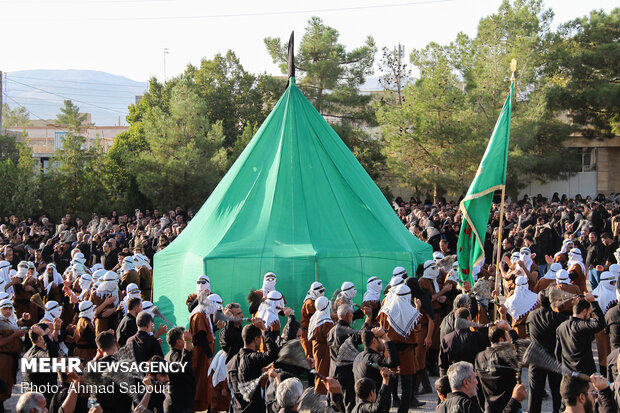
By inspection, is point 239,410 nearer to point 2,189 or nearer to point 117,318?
point 117,318

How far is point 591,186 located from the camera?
32.7 metres

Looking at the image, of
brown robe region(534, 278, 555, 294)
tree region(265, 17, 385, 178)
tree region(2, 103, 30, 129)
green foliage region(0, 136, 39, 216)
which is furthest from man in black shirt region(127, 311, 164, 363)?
tree region(2, 103, 30, 129)

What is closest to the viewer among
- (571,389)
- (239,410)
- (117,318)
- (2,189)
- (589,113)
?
(571,389)

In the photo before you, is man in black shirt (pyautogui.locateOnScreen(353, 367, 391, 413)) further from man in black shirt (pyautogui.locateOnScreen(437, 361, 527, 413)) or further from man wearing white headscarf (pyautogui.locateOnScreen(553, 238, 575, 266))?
man wearing white headscarf (pyautogui.locateOnScreen(553, 238, 575, 266))

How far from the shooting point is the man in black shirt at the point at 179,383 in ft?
19.2

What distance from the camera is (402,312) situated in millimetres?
7496

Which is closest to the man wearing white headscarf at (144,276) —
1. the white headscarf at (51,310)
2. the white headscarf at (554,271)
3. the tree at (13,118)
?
the white headscarf at (51,310)

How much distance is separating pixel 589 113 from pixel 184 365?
27326mm

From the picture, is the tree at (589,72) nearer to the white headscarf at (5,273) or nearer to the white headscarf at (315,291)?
the white headscarf at (315,291)

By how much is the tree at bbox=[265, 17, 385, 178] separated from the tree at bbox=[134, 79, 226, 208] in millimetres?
5271

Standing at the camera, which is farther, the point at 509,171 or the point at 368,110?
the point at 368,110

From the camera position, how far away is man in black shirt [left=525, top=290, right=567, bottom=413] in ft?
23.0

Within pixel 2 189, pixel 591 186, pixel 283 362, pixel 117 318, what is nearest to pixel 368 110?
pixel 591 186

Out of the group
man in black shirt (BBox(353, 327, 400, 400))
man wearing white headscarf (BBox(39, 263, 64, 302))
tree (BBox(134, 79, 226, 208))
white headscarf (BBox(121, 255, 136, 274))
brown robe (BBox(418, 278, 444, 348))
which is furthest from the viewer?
tree (BBox(134, 79, 226, 208))
